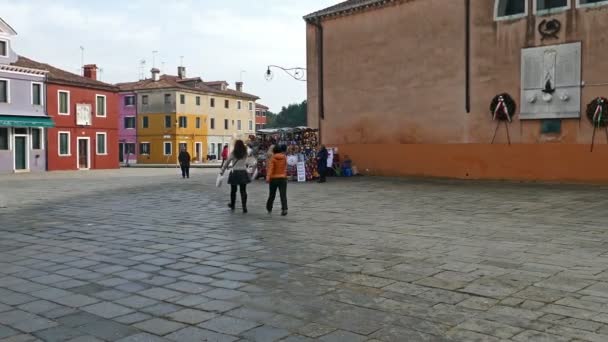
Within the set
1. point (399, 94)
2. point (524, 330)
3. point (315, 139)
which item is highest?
point (399, 94)

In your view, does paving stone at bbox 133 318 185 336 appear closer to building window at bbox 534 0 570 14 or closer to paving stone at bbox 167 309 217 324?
paving stone at bbox 167 309 217 324

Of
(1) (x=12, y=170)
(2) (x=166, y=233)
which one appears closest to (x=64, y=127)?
(1) (x=12, y=170)

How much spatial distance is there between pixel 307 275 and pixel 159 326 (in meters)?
1.96

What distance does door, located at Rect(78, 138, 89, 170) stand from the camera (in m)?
39.0

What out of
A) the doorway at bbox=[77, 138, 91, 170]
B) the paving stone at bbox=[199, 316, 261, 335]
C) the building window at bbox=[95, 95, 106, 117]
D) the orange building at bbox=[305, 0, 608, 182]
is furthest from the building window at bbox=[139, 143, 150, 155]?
the paving stone at bbox=[199, 316, 261, 335]

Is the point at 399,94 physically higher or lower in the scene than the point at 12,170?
A: higher

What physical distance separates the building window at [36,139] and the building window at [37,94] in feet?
5.54

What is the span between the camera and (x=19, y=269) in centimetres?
626

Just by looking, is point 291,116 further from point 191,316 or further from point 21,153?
point 191,316

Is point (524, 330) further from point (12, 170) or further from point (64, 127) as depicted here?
point (64, 127)

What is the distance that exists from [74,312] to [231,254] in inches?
102

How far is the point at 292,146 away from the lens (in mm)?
22125

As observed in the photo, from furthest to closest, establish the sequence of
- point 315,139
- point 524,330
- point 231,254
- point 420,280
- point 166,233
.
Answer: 1. point 315,139
2. point 166,233
3. point 231,254
4. point 420,280
5. point 524,330

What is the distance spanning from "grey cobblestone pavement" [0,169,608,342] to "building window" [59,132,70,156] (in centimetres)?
2748
